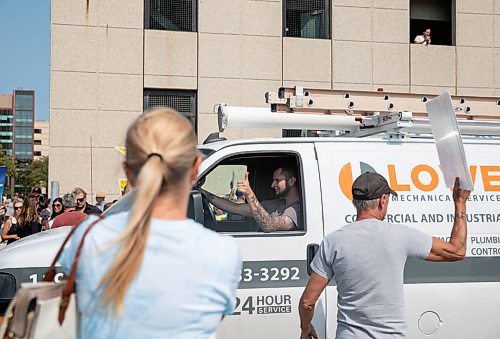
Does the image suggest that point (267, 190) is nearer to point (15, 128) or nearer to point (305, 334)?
point (305, 334)

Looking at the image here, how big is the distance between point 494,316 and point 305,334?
2002mm

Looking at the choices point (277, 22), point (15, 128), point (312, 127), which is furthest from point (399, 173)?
point (15, 128)

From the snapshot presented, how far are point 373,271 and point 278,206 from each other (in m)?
2.05

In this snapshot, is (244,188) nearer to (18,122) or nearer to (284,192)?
(284,192)

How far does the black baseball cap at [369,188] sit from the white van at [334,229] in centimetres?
143

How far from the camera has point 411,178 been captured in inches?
201

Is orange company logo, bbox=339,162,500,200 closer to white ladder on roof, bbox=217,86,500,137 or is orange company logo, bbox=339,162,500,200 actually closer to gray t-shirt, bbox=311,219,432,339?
white ladder on roof, bbox=217,86,500,137

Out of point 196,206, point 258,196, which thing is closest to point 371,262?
point 196,206

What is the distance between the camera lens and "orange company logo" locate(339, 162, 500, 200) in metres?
5.05

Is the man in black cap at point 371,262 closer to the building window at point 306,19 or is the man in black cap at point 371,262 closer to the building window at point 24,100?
the building window at point 306,19

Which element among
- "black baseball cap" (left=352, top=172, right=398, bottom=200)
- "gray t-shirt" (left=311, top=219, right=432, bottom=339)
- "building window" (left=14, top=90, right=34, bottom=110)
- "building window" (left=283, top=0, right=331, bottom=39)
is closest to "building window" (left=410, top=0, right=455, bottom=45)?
"building window" (left=283, top=0, right=331, bottom=39)

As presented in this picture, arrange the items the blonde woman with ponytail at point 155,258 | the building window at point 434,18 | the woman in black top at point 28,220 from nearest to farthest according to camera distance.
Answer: the blonde woman with ponytail at point 155,258
the woman in black top at point 28,220
the building window at point 434,18

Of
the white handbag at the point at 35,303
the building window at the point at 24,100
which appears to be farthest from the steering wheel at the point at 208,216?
the building window at the point at 24,100

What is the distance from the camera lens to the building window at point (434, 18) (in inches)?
729
